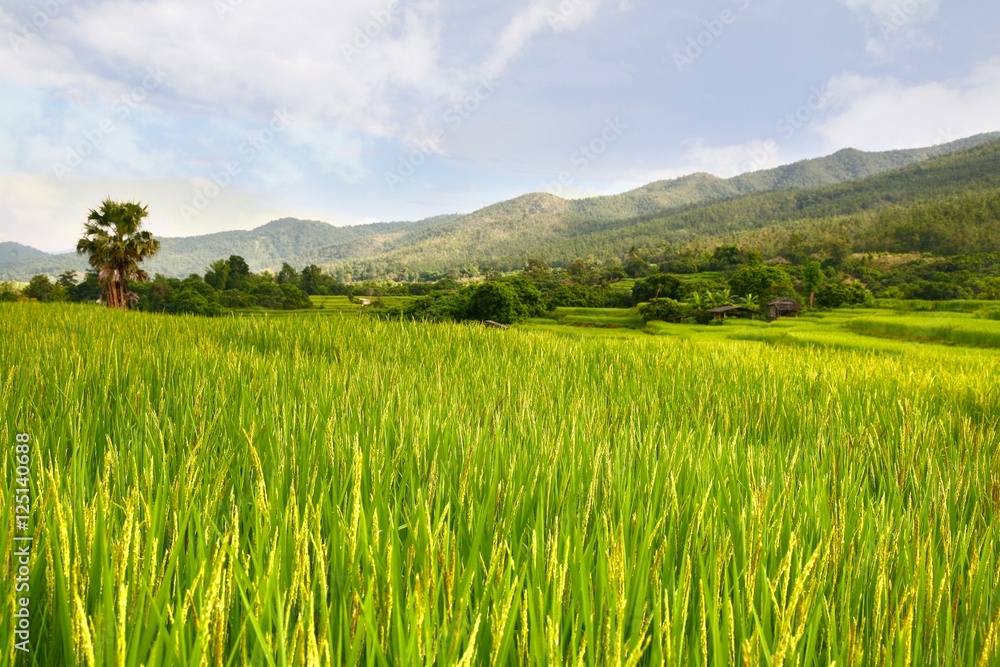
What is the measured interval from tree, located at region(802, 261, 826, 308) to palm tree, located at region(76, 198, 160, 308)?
80.6 m

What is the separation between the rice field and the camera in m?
0.89

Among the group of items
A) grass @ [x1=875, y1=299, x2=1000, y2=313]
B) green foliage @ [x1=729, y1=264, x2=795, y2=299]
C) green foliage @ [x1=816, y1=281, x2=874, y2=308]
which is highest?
green foliage @ [x1=729, y1=264, x2=795, y2=299]

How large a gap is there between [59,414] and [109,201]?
4596cm

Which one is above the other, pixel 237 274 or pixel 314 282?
pixel 237 274

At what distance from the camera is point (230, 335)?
7.53m

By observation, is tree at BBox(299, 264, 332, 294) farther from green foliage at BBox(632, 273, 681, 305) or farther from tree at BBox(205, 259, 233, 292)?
green foliage at BBox(632, 273, 681, 305)

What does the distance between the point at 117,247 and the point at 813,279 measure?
8373 cm

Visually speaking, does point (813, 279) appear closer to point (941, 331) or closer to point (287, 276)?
point (941, 331)

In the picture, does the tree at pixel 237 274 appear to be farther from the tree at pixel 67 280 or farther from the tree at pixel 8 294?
the tree at pixel 8 294

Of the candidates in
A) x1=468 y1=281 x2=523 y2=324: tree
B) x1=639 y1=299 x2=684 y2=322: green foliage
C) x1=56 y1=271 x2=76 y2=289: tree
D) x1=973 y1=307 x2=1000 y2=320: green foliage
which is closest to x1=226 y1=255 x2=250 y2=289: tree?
x1=56 y1=271 x2=76 y2=289: tree

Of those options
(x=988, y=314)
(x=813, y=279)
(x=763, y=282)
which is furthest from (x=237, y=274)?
(x=988, y=314)

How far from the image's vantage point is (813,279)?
79.6m

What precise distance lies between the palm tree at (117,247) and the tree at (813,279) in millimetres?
80563

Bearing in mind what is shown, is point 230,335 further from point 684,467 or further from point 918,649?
point 918,649
